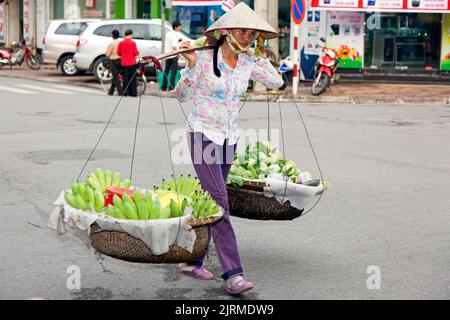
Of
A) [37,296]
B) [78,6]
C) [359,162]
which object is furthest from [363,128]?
[78,6]

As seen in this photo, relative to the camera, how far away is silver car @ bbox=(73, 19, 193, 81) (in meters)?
26.3

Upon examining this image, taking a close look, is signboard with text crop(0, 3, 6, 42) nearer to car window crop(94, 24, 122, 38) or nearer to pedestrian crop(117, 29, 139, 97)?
car window crop(94, 24, 122, 38)

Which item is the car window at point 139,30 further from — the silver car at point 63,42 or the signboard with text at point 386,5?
the signboard with text at point 386,5

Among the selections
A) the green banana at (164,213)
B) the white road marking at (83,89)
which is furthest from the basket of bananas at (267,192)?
the white road marking at (83,89)

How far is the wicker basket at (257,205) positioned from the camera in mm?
6508

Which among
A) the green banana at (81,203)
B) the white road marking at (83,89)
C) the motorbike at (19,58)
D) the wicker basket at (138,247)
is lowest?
the white road marking at (83,89)

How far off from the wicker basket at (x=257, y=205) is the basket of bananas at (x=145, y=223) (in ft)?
2.51

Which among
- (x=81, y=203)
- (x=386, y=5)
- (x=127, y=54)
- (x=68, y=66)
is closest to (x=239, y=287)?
(x=81, y=203)

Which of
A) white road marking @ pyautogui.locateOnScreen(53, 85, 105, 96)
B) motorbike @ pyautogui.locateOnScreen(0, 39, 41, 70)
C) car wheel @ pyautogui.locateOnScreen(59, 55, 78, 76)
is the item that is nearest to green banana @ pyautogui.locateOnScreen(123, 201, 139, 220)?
white road marking @ pyautogui.locateOnScreen(53, 85, 105, 96)

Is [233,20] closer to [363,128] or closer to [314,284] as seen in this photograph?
[314,284]

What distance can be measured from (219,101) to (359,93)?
17.3 m

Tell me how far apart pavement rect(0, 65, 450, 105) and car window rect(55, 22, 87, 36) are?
1.44m
